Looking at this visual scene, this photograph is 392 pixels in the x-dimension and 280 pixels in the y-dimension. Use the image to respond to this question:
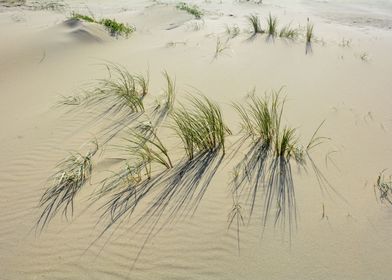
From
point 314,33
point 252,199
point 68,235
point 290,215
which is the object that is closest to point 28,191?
point 68,235

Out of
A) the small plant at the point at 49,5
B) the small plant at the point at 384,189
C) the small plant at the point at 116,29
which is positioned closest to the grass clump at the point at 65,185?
the small plant at the point at 384,189

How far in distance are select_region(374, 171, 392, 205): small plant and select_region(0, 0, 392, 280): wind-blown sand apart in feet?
0.17

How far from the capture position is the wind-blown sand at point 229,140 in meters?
2.05

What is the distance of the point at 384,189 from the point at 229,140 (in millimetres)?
1312

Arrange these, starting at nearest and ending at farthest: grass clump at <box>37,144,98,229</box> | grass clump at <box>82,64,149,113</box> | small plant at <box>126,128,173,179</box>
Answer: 1. grass clump at <box>37,144,98,229</box>
2. small plant at <box>126,128,173,179</box>
3. grass clump at <box>82,64,149,113</box>

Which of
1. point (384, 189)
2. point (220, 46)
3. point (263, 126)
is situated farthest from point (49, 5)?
point (384, 189)

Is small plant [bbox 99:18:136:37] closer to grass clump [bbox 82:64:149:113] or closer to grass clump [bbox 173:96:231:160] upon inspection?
grass clump [bbox 82:64:149:113]

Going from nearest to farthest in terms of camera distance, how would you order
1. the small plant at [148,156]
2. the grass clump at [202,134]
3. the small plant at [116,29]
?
the small plant at [148,156] < the grass clump at [202,134] < the small plant at [116,29]

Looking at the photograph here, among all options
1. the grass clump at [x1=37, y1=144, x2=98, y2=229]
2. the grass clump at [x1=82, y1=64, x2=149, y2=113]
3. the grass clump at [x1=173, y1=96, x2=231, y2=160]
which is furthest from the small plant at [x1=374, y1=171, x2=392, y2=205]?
the grass clump at [x1=82, y1=64, x2=149, y2=113]

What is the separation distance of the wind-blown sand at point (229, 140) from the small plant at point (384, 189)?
0.05 metres

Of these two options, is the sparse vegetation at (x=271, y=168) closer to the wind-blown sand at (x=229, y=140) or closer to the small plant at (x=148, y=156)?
the wind-blown sand at (x=229, y=140)

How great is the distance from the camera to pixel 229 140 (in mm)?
3133

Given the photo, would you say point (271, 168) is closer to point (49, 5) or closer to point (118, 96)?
point (118, 96)

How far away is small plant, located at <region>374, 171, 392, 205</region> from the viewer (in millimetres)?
2475
